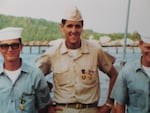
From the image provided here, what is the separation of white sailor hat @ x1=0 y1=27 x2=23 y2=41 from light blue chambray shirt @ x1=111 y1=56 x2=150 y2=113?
31.7 inches

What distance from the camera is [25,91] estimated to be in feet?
7.06

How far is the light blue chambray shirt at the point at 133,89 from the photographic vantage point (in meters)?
2.25

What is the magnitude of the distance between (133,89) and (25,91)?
30.5 inches

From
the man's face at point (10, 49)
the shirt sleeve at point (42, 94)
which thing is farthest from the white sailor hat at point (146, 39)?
the man's face at point (10, 49)

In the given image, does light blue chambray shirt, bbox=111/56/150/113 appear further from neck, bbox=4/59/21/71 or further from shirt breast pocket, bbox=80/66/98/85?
neck, bbox=4/59/21/71

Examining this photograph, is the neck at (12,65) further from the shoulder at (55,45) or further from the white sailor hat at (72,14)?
the white sailor hat at (72,14)

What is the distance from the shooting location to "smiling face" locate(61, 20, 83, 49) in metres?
2.25

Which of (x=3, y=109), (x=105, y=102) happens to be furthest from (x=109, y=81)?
(x=3, y=109)

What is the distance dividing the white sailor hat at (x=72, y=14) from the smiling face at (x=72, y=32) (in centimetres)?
3

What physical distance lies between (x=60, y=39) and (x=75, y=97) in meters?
0.44

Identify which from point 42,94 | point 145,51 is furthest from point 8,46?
point 145,51

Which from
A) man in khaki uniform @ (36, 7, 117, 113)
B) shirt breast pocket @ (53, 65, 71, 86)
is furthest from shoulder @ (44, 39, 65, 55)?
shirt breast pocket @ (53, 65, 71, 86)

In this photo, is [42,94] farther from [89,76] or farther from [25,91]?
[89,76]

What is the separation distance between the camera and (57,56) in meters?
2.29
